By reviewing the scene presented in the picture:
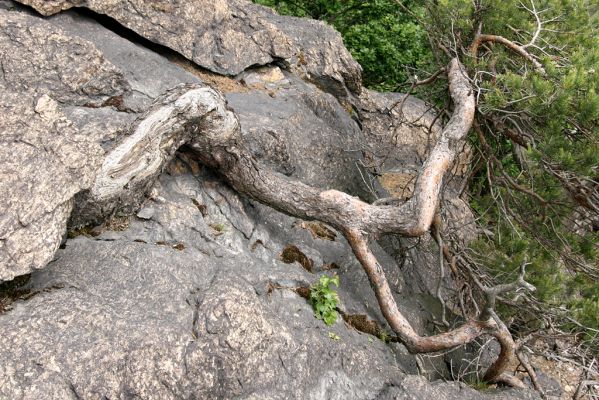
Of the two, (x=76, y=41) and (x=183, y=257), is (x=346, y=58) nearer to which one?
(x=76, y=41)

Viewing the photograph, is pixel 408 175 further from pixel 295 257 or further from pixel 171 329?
pixel 171 329

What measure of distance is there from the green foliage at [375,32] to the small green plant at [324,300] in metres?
9.25

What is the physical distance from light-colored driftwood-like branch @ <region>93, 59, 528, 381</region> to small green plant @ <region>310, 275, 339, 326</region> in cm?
54

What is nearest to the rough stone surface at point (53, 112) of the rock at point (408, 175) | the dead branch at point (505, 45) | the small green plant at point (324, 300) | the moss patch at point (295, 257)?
the moss patch at point (295, 257)

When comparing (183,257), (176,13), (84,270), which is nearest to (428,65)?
(176,13)

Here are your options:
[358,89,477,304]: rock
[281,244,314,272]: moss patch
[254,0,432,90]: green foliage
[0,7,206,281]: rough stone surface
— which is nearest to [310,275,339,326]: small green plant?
[281,244,314,272]: moss patch

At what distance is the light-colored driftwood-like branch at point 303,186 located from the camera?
16.2ft

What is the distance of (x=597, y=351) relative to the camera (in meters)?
5.24

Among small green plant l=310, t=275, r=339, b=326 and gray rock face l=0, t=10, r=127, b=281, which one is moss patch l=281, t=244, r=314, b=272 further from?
gray rock face l=0, t=10, r=127, b=281

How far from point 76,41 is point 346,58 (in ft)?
17.9

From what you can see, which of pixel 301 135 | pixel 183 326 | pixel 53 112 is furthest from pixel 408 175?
pixel 53 112

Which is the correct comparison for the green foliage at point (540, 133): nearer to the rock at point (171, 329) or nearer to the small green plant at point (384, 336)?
the small green plant at point (384, 336)

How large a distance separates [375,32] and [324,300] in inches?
414

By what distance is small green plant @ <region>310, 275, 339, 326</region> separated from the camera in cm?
502
